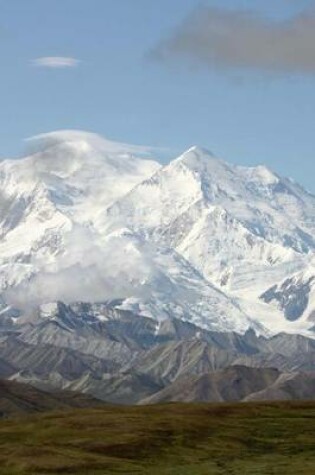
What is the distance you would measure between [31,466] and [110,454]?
19.5 m

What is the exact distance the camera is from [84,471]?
18075 centimetres

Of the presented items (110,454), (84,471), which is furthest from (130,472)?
(110,454)

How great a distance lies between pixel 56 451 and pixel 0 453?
29.1 ft

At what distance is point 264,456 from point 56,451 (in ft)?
109

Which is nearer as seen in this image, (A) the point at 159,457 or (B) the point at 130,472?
(B) the point at 130,472

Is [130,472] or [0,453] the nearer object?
[130,472]

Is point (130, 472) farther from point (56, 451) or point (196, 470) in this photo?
point (56, 451)

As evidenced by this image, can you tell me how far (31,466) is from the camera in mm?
183375

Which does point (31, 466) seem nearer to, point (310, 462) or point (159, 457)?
point (159, 457)

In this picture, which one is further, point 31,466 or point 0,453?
point 0,453

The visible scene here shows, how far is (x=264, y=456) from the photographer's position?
650ft

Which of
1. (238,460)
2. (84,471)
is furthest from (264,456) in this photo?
(84,471)

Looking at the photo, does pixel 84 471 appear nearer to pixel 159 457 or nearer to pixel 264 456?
pixel 159 457

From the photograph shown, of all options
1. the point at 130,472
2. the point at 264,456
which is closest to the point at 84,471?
the point at 130,472
